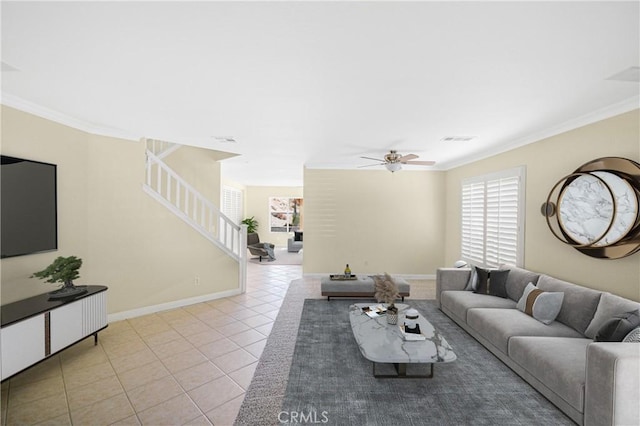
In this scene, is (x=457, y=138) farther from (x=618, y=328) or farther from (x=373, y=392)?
(x=373, y=392)

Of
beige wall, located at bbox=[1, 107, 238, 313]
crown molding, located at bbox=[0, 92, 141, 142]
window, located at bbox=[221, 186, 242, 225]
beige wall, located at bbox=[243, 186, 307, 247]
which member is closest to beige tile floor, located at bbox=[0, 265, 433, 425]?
beige wall, located at bbox=[1, 107, 238, 313]

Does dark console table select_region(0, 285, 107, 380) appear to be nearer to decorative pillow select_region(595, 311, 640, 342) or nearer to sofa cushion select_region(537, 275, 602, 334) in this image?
decorative pillow select_region(595, 311, 640, 342)

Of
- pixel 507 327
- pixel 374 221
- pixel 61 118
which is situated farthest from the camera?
pixel 374 221

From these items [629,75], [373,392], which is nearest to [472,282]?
[373,392]

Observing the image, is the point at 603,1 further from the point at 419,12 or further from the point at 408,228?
the point at 408,228

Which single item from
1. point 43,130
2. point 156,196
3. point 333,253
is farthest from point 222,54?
point 333,253

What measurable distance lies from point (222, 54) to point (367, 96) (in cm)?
145

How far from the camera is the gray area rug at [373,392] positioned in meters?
2.30

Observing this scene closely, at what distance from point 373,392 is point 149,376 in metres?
2.31

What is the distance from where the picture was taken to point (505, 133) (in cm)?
414

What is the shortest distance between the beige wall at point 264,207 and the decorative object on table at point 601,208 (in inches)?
405

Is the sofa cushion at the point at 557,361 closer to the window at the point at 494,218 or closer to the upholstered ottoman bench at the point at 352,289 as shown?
the window at the point at 494,218

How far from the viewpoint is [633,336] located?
7.30ft

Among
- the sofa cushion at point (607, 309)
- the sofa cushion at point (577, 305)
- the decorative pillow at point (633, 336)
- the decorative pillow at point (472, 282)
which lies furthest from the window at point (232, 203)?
the decorative pillow at point (633, 336)
